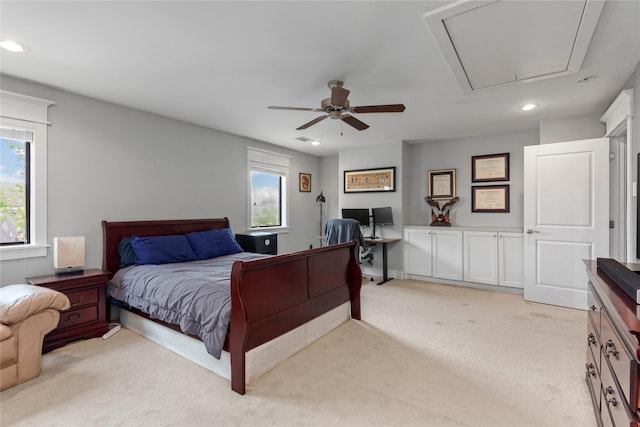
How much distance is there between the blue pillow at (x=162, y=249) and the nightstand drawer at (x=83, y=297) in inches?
19.5

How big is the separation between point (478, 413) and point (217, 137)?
14.3 feet

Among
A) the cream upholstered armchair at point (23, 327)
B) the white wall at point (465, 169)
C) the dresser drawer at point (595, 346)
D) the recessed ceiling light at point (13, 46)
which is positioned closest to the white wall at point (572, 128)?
the white wall at point (465, 169)

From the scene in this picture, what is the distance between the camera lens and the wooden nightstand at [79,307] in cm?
265

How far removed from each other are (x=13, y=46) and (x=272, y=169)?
3.59 metres

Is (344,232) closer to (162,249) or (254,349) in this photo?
(162,249)

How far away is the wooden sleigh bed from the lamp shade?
34 cm

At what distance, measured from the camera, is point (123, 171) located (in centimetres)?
352

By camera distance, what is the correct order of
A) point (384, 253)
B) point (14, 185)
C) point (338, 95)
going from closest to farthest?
point (338, 95)
point (14, 185)
point (384, 253)

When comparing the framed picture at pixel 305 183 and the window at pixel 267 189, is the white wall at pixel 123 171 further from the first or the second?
the framed picture at pixel 305 183

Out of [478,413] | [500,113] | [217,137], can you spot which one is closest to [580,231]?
[500,113]

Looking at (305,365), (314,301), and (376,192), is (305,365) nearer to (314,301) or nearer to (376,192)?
(314,301)

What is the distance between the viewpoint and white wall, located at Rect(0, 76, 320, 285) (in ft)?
9.88

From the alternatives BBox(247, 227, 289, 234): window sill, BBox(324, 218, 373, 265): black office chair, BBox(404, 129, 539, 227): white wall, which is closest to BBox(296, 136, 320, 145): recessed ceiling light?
BBox(324, 218, 373, 265): black office chair

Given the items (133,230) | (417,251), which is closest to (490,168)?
(417,251)
